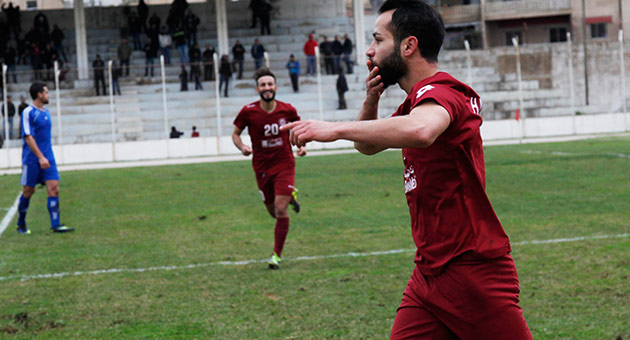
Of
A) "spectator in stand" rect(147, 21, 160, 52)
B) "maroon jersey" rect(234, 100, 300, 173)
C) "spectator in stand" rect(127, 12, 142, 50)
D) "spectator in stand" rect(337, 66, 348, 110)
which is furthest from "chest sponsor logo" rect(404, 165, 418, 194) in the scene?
"spectator in stand" rect(127, 12, 142, 50)

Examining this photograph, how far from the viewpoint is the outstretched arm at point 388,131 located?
3066 mm

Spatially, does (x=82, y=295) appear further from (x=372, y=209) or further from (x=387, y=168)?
(x=387, y=168)

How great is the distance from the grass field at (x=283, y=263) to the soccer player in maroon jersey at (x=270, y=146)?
0.68 m

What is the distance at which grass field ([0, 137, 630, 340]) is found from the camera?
656 cm

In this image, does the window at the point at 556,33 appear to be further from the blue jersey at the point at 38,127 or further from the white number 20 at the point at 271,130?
the white number 20 at the point at 271,130

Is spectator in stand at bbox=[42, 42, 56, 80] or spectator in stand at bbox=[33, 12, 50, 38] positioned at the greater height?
spectator in stand at bbox=[33, 12, 50, 38]

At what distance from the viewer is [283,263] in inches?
368

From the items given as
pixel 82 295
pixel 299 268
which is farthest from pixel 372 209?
pixel 82 295

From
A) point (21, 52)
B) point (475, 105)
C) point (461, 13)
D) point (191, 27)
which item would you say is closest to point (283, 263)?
point (475, 105)

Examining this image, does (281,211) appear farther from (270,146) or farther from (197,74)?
(197,74)

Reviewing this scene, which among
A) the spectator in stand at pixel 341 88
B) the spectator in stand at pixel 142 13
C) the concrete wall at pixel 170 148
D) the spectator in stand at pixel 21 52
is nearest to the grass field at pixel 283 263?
the concrete wall at pixel 170 148

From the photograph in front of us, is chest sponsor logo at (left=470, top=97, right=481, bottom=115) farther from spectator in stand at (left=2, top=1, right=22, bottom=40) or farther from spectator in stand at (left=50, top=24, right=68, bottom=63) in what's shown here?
spectator in stand at (left=2, top=1, right=22, bottom=40)

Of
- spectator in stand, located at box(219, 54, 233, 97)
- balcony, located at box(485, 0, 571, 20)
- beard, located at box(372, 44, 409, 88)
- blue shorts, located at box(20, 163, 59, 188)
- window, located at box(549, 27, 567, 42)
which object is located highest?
balcony, located at box(485, 0, 571, 20)

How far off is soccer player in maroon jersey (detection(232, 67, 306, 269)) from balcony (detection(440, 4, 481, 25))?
57060 mm
